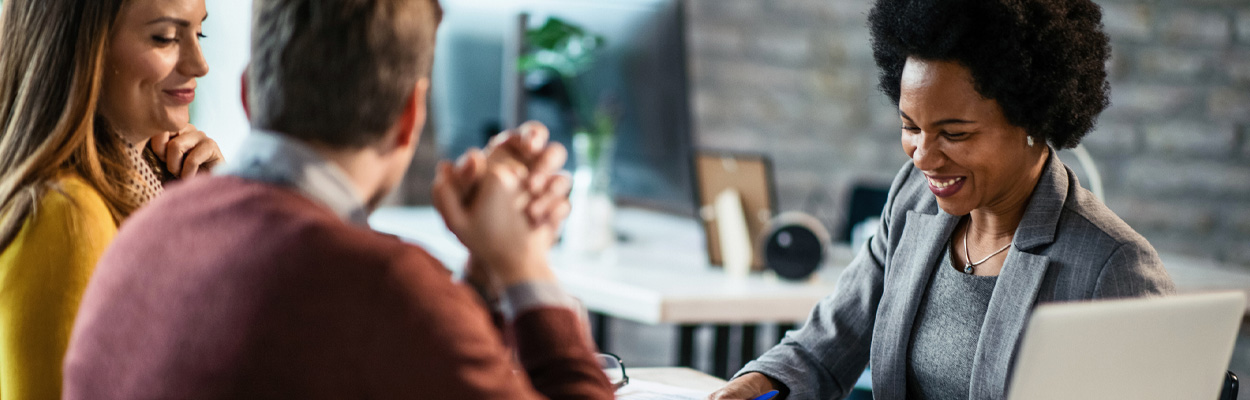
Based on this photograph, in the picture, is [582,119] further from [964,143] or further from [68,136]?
[68,136]

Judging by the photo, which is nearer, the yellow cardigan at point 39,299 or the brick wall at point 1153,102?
the yellow cardigan at point 39,299

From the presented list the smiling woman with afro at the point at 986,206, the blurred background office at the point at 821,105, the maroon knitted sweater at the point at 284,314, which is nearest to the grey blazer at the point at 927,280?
the smiling woman with afro at the point at 986,206

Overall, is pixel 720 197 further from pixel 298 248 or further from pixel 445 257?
pixel 298 248

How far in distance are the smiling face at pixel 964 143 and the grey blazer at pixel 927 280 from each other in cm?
4

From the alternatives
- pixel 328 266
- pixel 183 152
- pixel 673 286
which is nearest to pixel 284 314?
pixel 328 266

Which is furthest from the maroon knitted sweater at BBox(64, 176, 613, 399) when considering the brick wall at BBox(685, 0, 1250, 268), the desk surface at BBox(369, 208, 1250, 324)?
the brick wall at BBox(685, 0, 1250, 268)

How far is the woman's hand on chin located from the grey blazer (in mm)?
749

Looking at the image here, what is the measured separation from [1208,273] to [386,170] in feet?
7.59

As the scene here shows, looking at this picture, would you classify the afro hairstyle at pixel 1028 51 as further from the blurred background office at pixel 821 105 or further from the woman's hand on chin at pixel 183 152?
the woman's hand on chin at pixel 183 152

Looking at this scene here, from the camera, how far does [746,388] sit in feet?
4.41

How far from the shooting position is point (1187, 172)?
2.87m

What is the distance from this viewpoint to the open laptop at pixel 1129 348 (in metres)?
0.82

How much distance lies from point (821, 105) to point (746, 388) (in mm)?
2486

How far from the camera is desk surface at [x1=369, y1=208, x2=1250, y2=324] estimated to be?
2061 mm
